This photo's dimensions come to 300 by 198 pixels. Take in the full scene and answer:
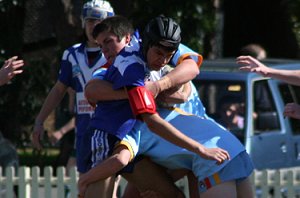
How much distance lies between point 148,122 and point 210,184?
0.49 meters

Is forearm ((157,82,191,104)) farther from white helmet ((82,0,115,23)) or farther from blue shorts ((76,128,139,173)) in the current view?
white helmet ((82,0,115,23))

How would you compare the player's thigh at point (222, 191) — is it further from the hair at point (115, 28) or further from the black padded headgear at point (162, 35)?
the hair at point (115, 28)

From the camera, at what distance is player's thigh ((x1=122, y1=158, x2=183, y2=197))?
5754 mm

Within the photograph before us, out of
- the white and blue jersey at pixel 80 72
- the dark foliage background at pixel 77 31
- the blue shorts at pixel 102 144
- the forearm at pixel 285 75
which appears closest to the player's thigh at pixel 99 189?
the blue shorts at pixel 102 144

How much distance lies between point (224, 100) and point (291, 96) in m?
0.87

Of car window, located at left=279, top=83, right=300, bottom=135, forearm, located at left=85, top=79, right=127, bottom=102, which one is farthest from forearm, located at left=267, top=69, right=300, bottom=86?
car window, located at left=279, top=83, right=300, bottom=135

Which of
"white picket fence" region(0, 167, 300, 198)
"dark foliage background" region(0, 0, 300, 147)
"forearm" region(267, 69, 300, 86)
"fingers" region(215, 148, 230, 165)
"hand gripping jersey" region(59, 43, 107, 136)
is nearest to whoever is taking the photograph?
"fingers" region(215, 148, 230, 165)

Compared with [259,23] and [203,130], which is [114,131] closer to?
[203,130]

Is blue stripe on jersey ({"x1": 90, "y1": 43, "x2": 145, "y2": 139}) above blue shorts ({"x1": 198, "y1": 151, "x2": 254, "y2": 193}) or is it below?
above

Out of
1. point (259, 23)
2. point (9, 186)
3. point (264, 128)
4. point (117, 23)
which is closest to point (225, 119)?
point (264, 128)

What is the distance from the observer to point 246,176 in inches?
224

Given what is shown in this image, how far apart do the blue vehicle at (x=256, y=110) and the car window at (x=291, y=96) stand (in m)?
0.01

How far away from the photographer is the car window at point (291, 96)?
10016mm

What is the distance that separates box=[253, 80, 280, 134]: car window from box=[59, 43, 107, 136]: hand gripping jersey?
265 centimetres
